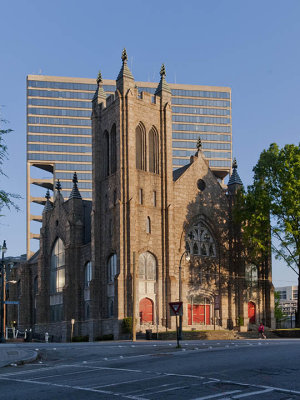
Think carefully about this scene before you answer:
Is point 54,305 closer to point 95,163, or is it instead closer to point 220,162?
point 95,163

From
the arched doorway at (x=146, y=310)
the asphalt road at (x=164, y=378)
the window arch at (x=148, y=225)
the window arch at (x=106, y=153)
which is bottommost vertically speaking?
the arched doorway at (x=146, y=310)

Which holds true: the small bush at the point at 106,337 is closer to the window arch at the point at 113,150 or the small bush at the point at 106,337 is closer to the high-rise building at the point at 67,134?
the window arch at the point at 113,150

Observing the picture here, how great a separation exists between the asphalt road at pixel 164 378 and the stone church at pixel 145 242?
26611 mm

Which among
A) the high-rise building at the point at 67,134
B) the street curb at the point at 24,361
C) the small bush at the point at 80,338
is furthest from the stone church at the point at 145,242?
the high-rise building at the point at 67,134

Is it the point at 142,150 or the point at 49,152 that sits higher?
the point at 49,152

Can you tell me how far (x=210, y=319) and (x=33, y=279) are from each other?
26.9 metres

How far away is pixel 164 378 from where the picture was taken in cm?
1673

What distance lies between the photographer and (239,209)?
59.2m

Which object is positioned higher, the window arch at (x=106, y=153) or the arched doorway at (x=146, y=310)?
the window arch at (x=106, y=153)

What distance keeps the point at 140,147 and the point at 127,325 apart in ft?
57.2

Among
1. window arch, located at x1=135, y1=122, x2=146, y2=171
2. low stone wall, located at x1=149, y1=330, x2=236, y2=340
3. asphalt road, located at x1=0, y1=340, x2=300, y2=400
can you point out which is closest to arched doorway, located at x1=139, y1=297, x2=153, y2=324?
low stone wall, located at x1=149, y1=330, x2=236, y2=340

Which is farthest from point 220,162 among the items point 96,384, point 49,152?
point 96,384

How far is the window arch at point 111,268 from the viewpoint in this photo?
2162 inches

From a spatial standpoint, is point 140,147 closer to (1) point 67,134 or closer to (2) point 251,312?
(2) point 251,312
